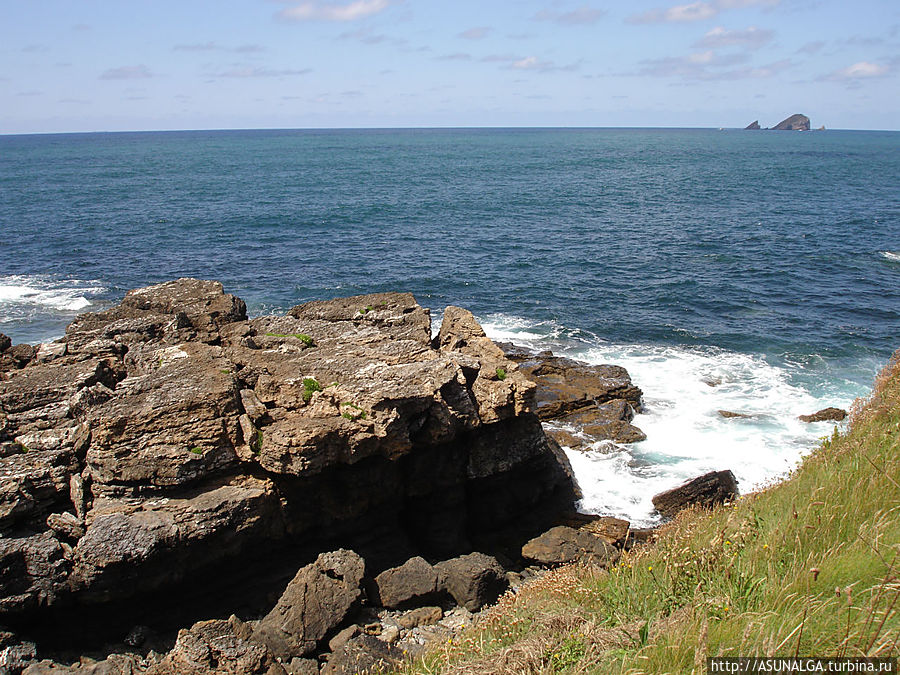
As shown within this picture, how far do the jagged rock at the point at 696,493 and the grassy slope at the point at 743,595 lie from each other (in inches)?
365

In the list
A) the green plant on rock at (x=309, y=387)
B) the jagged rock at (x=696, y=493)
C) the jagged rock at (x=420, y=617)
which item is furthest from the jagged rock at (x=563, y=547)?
the green plant on rock at (x=309, y=387)

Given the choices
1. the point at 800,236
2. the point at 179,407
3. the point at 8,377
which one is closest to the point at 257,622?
the point at 179,407

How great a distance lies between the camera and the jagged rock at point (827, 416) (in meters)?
25.2

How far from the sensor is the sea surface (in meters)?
26.5

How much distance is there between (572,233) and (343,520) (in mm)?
51517

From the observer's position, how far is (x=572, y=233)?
63.4 metres

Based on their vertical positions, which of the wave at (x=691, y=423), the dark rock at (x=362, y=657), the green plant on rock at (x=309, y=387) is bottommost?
the dark rock at (x=362, y=657)

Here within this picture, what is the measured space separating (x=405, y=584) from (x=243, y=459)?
508cm

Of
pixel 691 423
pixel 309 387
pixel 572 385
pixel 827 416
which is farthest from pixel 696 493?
pixel 309 387

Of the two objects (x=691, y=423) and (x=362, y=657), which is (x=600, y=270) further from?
(x=362, y=657)

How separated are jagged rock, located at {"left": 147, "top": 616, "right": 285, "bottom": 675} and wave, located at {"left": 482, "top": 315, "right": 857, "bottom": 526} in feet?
36.8

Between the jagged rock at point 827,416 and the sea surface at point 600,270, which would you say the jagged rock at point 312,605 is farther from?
the jagged rock at point 827,416

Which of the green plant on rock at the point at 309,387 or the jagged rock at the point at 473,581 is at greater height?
the green plant on rock at the point at 309,387

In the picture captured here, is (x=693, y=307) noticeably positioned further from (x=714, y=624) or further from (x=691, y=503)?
(x=714, y=624)
